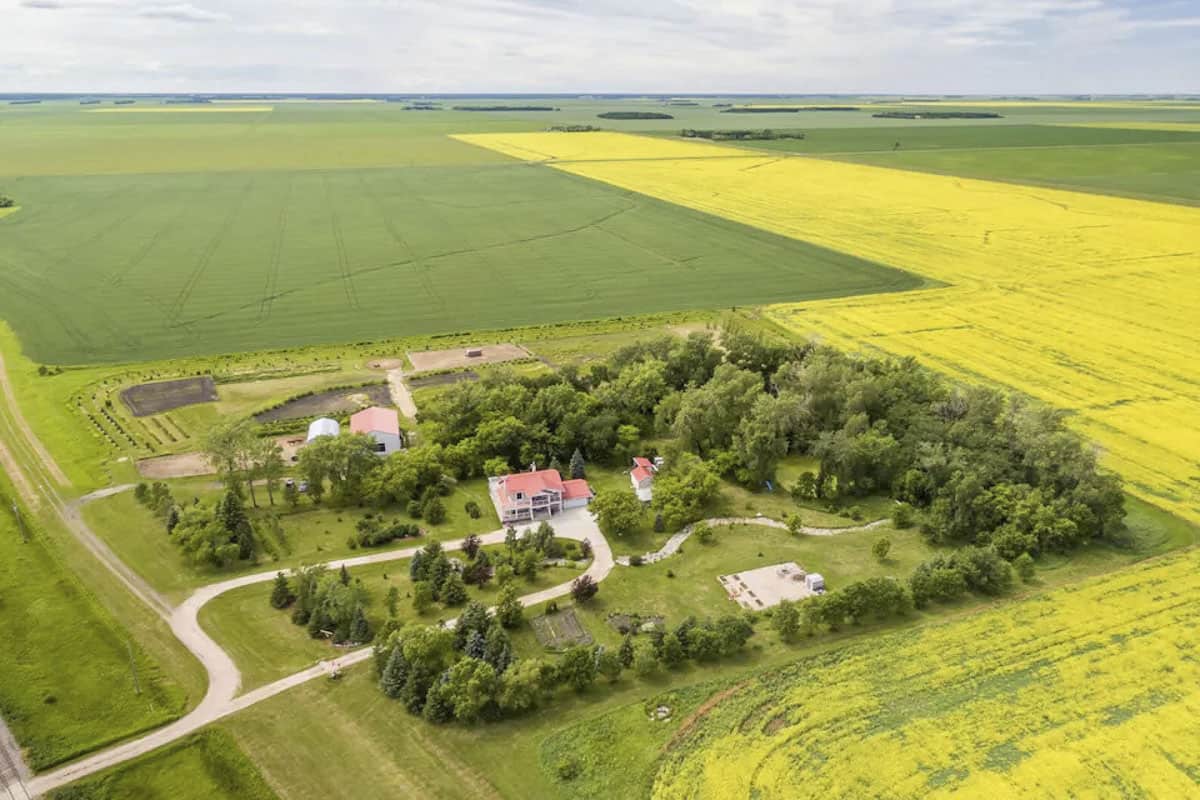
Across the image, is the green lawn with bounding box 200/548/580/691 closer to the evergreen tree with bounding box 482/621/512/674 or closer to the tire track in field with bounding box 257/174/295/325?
the evergreen tree with bounding box 482/621/512/674

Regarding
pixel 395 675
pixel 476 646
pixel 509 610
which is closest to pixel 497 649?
pixel 476 646

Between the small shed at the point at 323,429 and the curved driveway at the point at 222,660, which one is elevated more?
the small shed at the point at 323,429

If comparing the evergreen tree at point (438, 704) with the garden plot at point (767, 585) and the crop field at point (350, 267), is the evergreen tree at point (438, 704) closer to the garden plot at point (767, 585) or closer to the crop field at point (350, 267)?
the garden plot at point (767, 585)

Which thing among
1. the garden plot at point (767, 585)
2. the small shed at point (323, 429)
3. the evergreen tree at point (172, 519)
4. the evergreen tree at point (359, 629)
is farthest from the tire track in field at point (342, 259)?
the garden plot at point (767, 585)

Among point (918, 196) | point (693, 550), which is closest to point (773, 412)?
point (693, 550)

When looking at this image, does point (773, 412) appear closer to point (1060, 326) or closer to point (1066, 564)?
point (1066, 564)

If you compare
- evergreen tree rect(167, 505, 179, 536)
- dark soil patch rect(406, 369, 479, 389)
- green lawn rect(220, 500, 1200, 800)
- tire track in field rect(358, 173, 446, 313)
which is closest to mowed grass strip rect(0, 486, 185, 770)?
green lawn rect(220, 500, 1200, 800)
